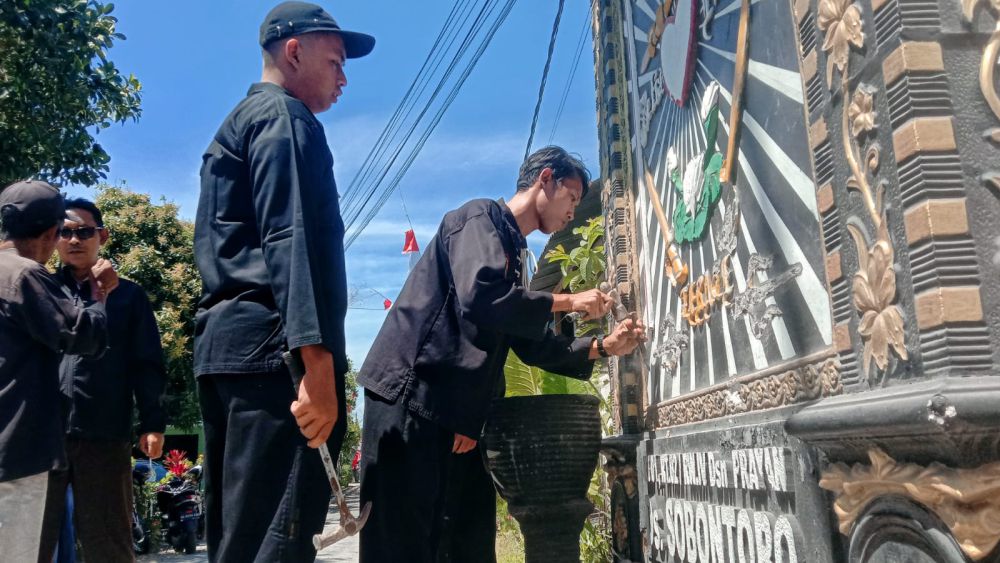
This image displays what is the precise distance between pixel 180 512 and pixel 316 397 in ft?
26.1

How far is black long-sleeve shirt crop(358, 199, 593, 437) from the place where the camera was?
2.46 m

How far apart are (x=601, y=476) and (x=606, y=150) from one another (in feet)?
7.48

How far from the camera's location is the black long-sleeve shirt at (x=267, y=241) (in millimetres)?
1740

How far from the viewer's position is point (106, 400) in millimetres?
3133

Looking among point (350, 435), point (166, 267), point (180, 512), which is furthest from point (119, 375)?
point (350, 435)

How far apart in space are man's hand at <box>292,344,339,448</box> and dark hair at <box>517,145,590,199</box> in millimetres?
1453

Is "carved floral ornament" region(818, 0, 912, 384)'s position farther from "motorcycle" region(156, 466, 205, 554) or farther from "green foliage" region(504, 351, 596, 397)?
"motorcycle" region(156, 466, 205, 554)

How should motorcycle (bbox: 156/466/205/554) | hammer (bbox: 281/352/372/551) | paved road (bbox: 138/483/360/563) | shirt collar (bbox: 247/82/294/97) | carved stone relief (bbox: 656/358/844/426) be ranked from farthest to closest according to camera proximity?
motorcycle (bbox: 156/466/205/554)
paved road (bbox: 138/483/360/563)
shirt collar (bbox: 247/82/294/97)
carved stone relief (bbox: 656/358/844/426)
hammer (bbox: 281/352/372/551)

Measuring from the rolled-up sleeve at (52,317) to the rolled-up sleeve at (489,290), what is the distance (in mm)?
1193

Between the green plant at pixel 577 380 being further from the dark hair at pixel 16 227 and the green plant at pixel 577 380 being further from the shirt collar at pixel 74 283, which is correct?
the dark hair at pixel 16 227

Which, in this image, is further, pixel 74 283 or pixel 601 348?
pixel 74 283

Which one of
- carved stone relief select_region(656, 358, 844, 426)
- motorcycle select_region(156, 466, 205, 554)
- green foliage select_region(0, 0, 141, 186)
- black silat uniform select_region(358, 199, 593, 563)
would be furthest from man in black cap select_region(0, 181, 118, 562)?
motorcycle select_region(156, 466, 205, 554)

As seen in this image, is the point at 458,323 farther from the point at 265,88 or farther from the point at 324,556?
the point at 324,556

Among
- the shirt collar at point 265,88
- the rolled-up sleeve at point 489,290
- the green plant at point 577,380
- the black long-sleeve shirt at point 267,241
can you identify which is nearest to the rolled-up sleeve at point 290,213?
the black long-sleeve shirt at point 267,241
